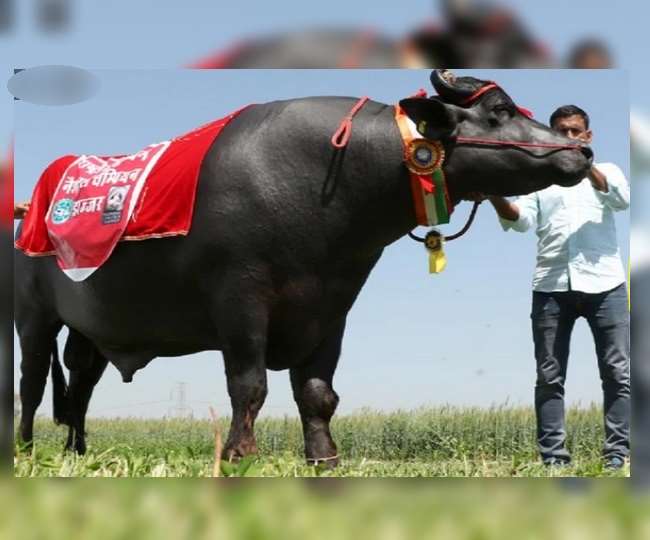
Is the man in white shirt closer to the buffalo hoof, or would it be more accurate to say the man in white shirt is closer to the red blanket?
the red blanket

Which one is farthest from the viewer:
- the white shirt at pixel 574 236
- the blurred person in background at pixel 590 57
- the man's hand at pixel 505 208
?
the white shirt at pixel 574 236

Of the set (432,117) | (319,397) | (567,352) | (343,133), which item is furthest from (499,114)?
(319,397)

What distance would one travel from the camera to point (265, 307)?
11.5ft

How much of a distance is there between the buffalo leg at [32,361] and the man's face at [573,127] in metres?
2.35

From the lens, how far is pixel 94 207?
394 cm

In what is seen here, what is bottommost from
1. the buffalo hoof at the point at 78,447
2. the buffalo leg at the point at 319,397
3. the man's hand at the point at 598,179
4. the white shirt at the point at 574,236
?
the buffalo hoof at the point at 78,447

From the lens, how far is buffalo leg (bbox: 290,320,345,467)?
381cm

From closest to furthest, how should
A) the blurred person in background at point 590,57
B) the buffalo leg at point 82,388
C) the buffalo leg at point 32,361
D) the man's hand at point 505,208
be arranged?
the blurred person in background at point 590,57
the man's hand at point 505,208
the buffalo leg at point 32,361
the buffalo leg at point 82,388

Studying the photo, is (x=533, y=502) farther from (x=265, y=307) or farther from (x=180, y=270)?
(x=180, y=270)

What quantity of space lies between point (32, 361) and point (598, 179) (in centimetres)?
255

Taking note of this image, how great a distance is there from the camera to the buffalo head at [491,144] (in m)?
3.49

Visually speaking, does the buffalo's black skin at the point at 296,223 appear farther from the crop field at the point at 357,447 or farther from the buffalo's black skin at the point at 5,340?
the buffalo's black skin at the point at 5,340

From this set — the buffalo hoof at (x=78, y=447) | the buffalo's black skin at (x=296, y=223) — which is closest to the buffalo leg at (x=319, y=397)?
the buffalo's black skin at (x=296, y=223)

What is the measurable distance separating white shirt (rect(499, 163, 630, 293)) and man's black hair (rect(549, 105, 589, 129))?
28 cm
